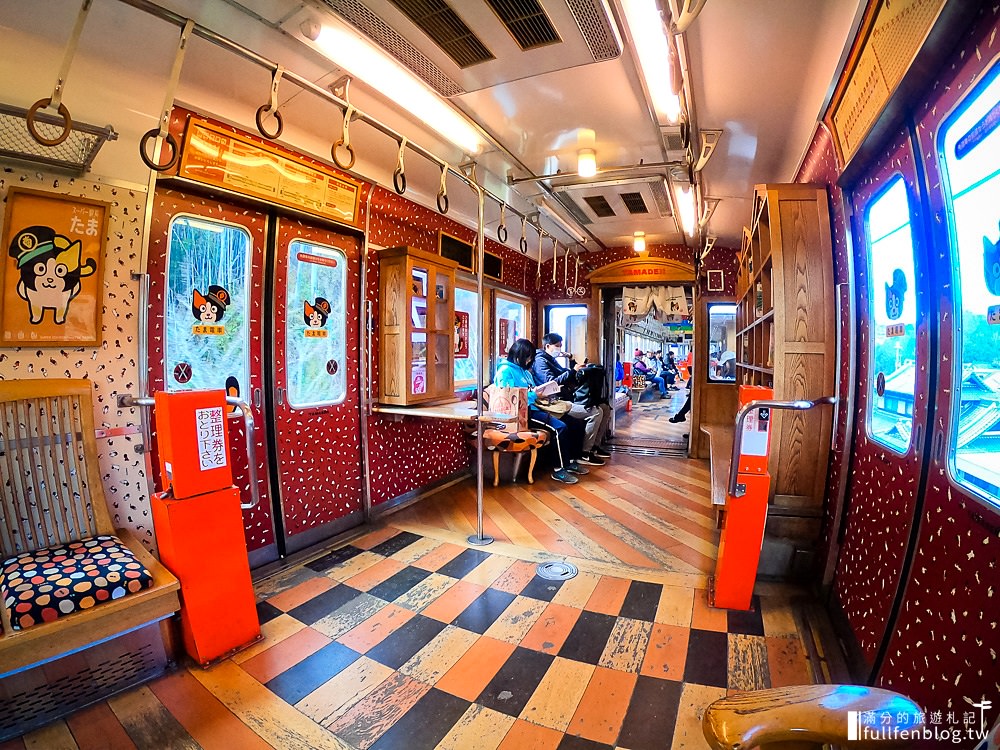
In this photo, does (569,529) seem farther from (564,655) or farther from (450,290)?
(450,290)

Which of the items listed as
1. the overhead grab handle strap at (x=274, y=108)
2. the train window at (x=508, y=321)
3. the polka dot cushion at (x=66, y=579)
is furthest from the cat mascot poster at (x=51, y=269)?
the train window at (x=508, y=321)

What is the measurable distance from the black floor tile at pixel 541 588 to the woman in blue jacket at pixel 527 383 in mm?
2292

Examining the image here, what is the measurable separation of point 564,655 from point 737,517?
1.25 meters

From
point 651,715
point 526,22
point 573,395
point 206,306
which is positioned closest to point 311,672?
point 651,715

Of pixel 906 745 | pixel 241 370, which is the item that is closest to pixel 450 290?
pixel 241 370

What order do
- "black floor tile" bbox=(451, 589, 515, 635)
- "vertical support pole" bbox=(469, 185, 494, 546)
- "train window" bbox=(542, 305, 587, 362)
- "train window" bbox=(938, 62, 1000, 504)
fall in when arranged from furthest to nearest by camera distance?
1. "train window" bbox=(542, 305, 587, 362)
2. "vertical support pole" bbox=(469, 185, 494, 546)
3. "black floor tile" bbox=(451, 589, 515, 635)
4. "train window" bbox=(938, 62, 1000, 504)

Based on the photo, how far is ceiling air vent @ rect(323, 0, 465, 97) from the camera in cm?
201

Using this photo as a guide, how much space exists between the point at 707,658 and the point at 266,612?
96.0 inches

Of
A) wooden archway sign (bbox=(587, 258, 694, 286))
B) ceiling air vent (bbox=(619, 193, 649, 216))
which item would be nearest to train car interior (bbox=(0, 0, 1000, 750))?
ceiling air vent (bbox=(619, 193, 649, 216))

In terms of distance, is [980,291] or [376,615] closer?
[980,291]

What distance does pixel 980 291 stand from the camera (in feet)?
4.00

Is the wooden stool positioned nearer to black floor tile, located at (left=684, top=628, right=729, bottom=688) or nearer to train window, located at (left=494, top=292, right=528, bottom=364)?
black floor tile, located at (left=684, top=628, right=729, bottom=688)

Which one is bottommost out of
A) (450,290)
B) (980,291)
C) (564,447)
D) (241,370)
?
(564,447)

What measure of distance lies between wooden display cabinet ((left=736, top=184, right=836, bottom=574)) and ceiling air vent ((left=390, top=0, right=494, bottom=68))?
192 cm
